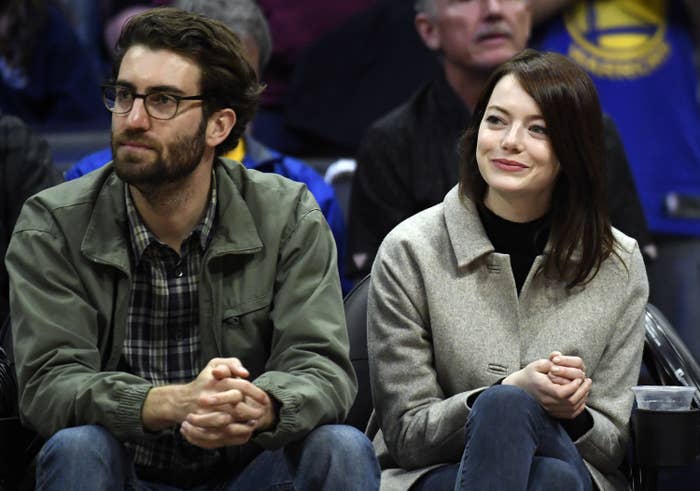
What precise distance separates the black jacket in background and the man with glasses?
1062 millimetres

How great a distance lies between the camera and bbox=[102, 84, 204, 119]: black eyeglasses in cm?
309

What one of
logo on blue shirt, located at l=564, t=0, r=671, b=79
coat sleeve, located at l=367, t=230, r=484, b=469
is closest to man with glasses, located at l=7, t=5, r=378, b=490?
coat sleeve, located at l=367, t=230, r=484, b=469

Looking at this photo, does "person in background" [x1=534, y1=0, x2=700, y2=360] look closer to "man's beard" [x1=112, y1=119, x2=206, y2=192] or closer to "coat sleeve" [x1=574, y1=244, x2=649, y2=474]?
"coat sleeve" [x1=574, y1=244, x2=649, y2=474]

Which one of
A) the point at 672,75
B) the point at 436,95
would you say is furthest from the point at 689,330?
the point at 436,95

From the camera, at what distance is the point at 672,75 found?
15.7 ft

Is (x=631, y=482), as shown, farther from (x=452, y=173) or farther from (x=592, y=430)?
(x=452, y=173)

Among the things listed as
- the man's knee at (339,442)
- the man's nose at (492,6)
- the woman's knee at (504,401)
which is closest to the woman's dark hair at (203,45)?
the man's knee at (339,442)

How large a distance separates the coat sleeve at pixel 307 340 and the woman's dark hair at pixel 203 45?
Answer: 0.96 ft

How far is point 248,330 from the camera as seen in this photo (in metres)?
3.12

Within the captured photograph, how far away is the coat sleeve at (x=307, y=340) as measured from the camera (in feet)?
9.49

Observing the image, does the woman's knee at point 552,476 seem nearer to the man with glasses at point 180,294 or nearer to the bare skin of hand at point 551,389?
the bare skin of hand at point 551,389

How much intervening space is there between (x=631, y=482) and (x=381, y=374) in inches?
23.9

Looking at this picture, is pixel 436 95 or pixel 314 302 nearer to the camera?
pixel 314 302

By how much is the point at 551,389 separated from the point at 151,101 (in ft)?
3.35
